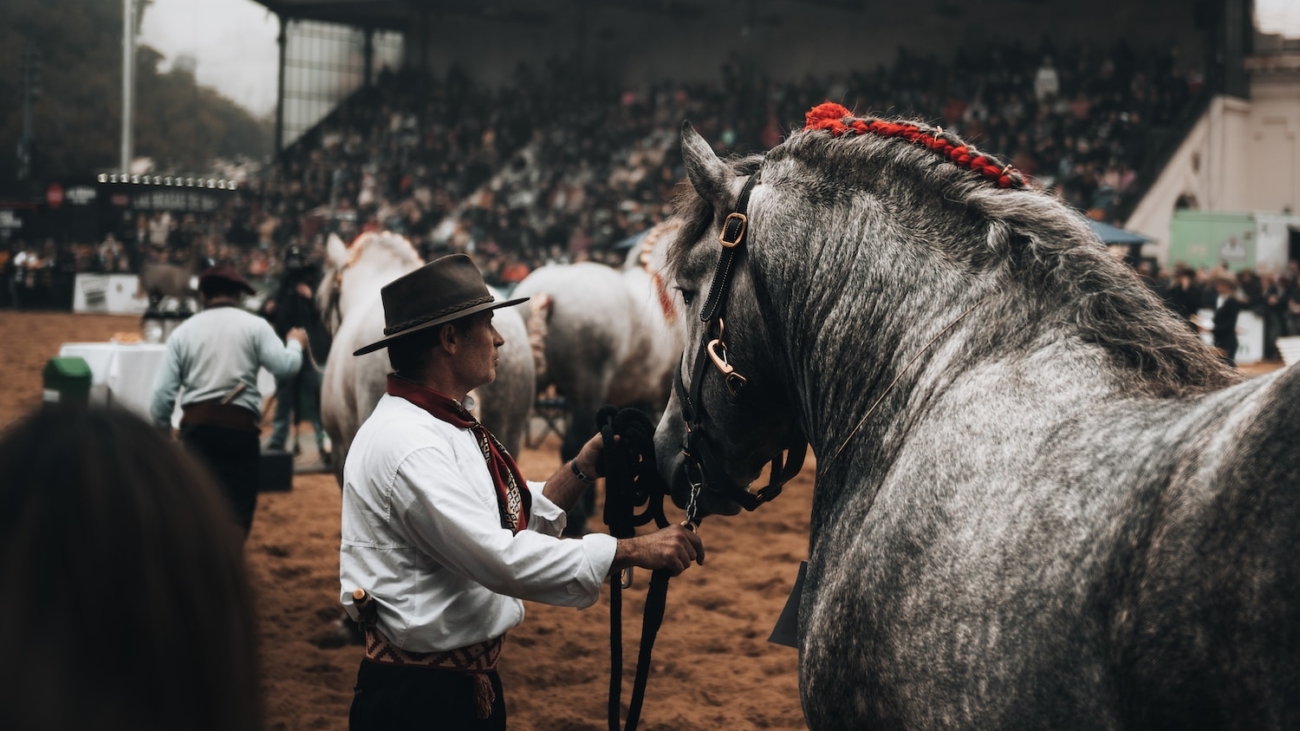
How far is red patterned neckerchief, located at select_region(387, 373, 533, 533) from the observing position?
2441mm

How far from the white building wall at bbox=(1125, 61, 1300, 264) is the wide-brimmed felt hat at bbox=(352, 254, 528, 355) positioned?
22.6 meters

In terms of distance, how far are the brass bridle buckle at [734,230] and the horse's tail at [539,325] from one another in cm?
573

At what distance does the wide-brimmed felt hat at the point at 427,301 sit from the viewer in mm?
2467

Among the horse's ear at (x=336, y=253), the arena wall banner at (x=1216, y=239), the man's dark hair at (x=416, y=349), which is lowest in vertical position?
the man's dark hair at (x=416, y=349)

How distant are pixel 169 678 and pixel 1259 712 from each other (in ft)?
3.55

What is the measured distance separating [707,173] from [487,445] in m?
0.83

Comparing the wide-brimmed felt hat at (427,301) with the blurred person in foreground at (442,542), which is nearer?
the blurred person in foreground at (442,542)

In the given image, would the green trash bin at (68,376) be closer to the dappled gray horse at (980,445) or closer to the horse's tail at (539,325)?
the dappled gray horse at (980,445)

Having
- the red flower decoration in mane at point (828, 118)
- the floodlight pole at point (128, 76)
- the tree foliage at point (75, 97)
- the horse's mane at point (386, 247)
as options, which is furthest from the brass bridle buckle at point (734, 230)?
the tree foliage at point (75, 97)

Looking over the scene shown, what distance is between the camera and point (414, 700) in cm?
237

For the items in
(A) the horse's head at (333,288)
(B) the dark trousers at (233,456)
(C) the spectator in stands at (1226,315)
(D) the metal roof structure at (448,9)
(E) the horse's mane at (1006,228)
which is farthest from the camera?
(D) the metal roof structure at (448,9)

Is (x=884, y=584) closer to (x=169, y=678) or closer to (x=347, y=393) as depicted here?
(x=169, y=678)

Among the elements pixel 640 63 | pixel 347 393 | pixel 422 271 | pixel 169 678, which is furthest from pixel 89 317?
pixel 169 678

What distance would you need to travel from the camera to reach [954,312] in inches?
73.5
